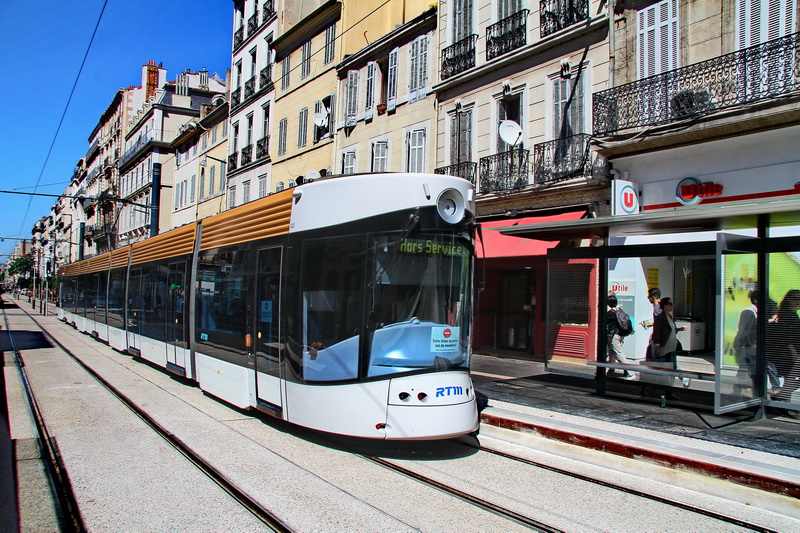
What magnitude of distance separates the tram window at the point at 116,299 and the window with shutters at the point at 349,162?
9276 mm

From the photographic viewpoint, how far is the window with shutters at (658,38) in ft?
43.3

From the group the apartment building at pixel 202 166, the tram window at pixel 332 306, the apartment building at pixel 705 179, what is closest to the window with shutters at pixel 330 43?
the apartment building at pixel 202 166

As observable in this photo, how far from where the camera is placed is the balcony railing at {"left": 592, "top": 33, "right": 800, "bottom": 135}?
1111 centimetres

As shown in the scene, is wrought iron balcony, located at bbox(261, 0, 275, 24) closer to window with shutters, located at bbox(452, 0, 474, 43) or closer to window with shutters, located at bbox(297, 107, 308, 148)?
window with shutters, located at bbox(297, 107, 308, 148)

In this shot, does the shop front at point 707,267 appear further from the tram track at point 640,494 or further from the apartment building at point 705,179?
the tram track at point 640,494

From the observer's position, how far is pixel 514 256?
16.1m

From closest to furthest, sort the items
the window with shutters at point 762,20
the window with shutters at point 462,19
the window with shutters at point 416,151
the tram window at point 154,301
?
the window with shutters at point 762,20, the tram window at point 154,301, the window with shutters at point 462,19, the window with shutters at point 416,151

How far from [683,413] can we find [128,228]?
178ft

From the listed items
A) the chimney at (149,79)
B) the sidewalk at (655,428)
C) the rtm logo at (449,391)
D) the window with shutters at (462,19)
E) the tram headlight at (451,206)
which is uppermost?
the chimney at (149,79)

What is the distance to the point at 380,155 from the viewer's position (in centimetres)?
2188

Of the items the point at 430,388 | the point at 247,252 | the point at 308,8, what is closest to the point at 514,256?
the point at 247,252

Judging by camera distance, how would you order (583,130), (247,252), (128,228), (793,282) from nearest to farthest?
(793,282), (247,252), (583,130), (128,228)

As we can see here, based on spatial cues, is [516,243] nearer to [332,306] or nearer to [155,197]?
[332,306]

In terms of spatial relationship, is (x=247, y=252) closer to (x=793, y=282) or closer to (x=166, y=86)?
(x=793, y=282)
